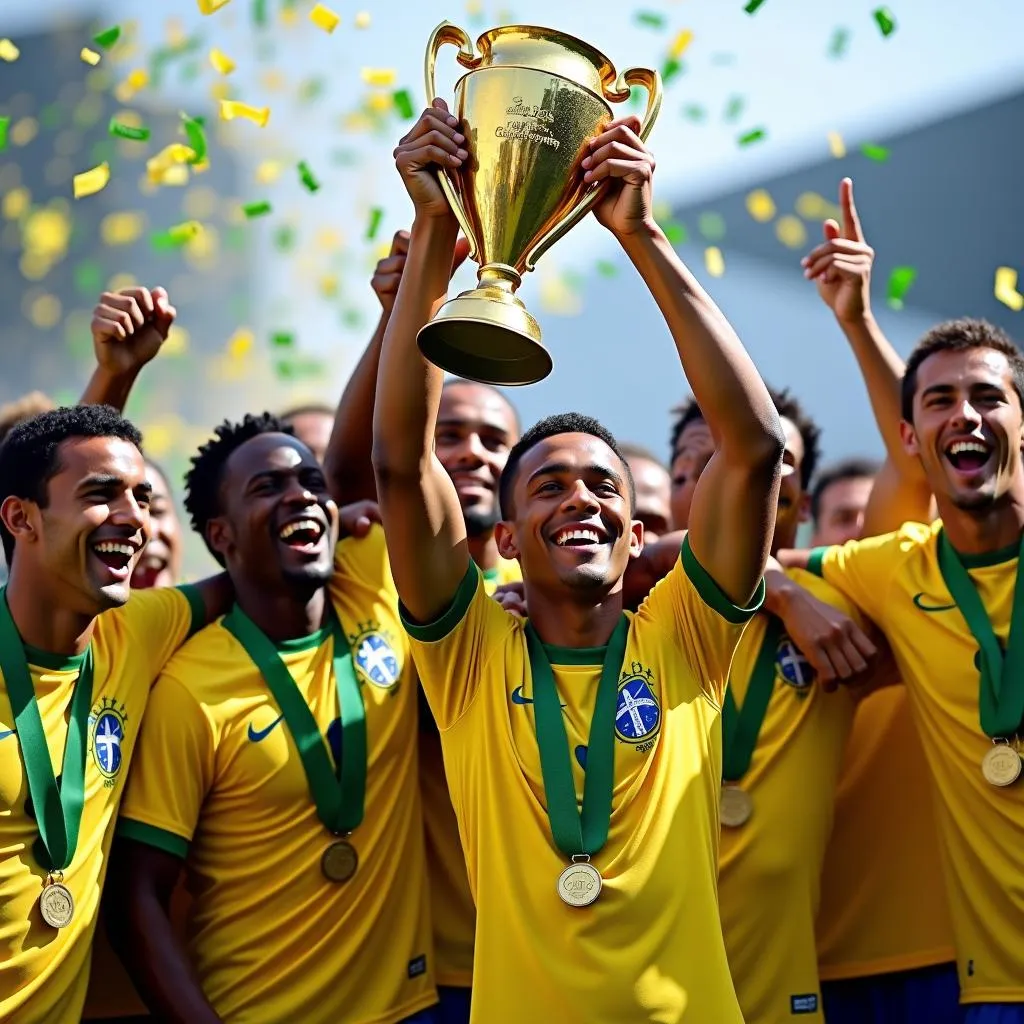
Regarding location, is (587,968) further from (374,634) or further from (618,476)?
(374,634)

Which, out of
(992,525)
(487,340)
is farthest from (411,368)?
(992,525)

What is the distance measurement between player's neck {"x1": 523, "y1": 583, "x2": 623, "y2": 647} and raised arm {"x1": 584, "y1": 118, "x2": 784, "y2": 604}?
1.49 ft

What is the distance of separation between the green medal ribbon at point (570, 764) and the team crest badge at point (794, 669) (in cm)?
87

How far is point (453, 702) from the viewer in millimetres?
3840

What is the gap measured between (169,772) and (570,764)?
1292 millimetres

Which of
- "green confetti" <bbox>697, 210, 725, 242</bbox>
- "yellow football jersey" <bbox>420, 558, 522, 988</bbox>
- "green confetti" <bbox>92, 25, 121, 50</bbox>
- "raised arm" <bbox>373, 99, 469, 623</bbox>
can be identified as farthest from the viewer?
"green confetti" <bbox>697, 210, 725, 242</bbox>

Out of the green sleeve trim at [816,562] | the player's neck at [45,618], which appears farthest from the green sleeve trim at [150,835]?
the green sleeve trim at [816,562]

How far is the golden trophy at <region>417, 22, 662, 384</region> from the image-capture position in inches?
133

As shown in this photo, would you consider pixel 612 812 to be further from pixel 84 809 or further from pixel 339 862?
pixel 84 809

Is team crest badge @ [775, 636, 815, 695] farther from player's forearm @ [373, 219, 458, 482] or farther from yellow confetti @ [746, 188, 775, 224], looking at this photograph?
yellow confetti @ [746, 188, 775, 224]

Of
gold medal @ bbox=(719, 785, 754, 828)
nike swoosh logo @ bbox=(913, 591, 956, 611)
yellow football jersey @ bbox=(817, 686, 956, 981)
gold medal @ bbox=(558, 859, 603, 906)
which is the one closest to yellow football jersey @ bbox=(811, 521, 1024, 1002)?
nike swoosh logo @ bbox=(913, 591, 956, 611)

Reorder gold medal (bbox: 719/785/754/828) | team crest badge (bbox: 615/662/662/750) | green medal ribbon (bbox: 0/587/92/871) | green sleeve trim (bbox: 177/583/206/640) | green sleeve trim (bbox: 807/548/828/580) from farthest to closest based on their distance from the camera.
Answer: green sleeve trim (bbox: 807/548/828/580) < green sleeve trim (bbox: 177/583/206/640) < gold medal (bbox: 719/785/754/828) < green medal ribbon (bbox: 0/587/92/871) < team crest badge (bbox: 615/662/662/750)

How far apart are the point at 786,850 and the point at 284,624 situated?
1.61 meters

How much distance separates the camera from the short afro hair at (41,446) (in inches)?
173
